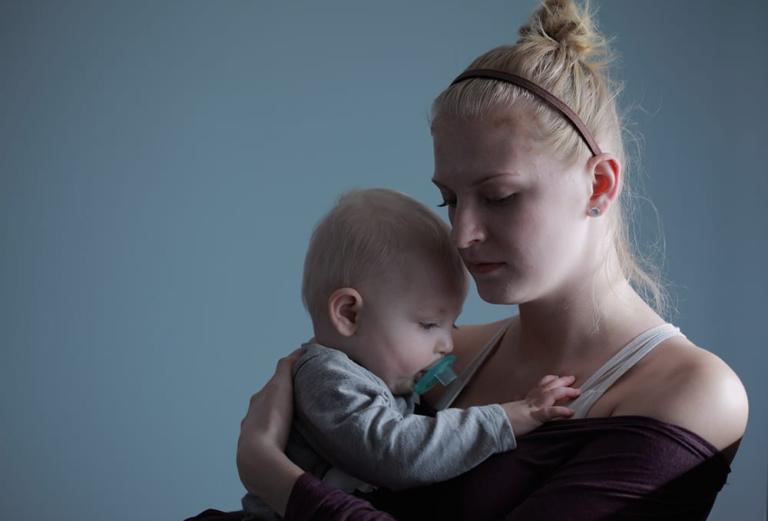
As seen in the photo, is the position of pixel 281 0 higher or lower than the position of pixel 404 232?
higher

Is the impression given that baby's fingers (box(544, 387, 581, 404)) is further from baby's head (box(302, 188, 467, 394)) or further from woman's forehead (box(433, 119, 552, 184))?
woman's forehead (box(433, 119, 552, 184))

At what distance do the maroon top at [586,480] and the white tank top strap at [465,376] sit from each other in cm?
28

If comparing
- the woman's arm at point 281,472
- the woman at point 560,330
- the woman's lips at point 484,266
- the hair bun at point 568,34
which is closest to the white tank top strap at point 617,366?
the woman at point 560,330

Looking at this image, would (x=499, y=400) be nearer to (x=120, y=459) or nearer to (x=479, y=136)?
(x=479, y=136)

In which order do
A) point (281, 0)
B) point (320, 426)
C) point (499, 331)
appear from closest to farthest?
point (320, 426), point (499, 331), point (281, 0)

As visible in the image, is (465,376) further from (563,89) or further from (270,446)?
(563,89)

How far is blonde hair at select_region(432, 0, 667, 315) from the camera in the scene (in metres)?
1.47

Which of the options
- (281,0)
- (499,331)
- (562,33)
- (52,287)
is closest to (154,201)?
(52,287)

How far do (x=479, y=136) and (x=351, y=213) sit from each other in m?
0.24

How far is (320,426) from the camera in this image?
142 centimetres

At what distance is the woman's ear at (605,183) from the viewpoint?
4.92 feet

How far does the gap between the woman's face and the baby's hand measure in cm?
14

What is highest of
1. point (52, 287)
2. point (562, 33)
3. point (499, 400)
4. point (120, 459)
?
point (562, 33)

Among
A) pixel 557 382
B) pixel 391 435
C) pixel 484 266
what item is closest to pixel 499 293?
pixel 484 266
